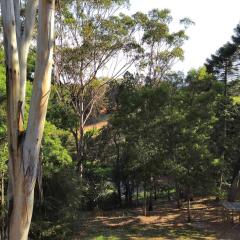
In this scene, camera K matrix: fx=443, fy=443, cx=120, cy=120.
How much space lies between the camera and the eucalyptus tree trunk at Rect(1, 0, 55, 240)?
12.8 ft

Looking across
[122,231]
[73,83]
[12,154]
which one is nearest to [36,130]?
[12,154]

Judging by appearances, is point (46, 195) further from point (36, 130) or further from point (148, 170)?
point (36, 130)

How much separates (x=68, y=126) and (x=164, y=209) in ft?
19.8

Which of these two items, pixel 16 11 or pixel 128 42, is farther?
pixel 128 42

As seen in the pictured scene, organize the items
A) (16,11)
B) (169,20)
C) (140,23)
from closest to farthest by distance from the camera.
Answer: (16,11), (140,23), (169,20)

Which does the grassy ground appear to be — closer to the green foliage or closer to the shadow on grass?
the shadow on grass

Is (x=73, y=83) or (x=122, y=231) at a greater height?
(x=73, y=83)

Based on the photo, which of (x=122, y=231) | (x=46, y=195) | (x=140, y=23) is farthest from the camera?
Result: (x=140, y=23)

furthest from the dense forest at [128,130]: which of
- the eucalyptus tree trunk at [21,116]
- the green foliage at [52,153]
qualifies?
the eucalyptus tree trunk at [21,116]

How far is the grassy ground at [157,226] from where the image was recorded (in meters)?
15.5

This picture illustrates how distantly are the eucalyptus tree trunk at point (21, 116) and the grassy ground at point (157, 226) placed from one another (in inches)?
431

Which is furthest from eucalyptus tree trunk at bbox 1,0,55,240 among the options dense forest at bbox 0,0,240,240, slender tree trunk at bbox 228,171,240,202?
slender tree trunk at bbox 228,171,240,202

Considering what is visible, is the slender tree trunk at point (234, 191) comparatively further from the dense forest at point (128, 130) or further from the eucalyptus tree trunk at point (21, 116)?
the eucalyptus tree trunk at point (21, 116)

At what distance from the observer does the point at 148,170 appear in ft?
59.4
